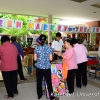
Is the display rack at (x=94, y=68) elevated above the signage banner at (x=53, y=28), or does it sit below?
below

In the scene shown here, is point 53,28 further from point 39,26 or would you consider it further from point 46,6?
point 46,6

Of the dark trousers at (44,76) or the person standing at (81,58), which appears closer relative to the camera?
the dark trousers at (44,76)

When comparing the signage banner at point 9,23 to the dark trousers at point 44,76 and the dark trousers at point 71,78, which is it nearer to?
the dark trousers at point 44,76

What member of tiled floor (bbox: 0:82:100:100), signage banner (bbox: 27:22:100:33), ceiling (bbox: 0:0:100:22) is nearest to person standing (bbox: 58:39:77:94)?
tiled floor (bbox: 0:82:100:100)

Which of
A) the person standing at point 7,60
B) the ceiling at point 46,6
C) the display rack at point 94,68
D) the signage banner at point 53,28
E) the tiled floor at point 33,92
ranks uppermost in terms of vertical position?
the ceiling at point 46,6

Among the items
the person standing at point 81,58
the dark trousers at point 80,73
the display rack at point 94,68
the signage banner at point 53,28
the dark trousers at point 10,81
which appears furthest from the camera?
the signage banner at point 53,28

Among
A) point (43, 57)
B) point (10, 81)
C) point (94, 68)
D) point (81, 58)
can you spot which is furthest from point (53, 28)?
point (10, 81)

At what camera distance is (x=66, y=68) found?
3195 millimetres

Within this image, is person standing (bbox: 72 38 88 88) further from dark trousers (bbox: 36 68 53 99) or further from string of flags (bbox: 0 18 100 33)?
string of flags (bbox: 0 18 100 33)

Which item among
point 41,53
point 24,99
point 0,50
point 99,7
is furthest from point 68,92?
point 99,7

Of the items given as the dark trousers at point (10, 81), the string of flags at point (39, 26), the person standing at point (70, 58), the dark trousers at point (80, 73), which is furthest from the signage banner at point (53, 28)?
the dark trousers at point (10, 81)

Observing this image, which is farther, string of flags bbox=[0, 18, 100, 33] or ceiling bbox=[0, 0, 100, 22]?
ceiling bbox=[0, 0, 100, 22]

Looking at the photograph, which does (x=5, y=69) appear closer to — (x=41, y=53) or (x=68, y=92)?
(x=41, y=53)

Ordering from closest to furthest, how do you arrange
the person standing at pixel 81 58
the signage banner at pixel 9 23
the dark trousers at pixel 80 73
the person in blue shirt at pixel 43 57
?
the person in blue shirt at pixel 43 57 < the person standing at pixel 81 58 < the dark trousers at pixel 80 73 < the signage banner at pixel 9 23
